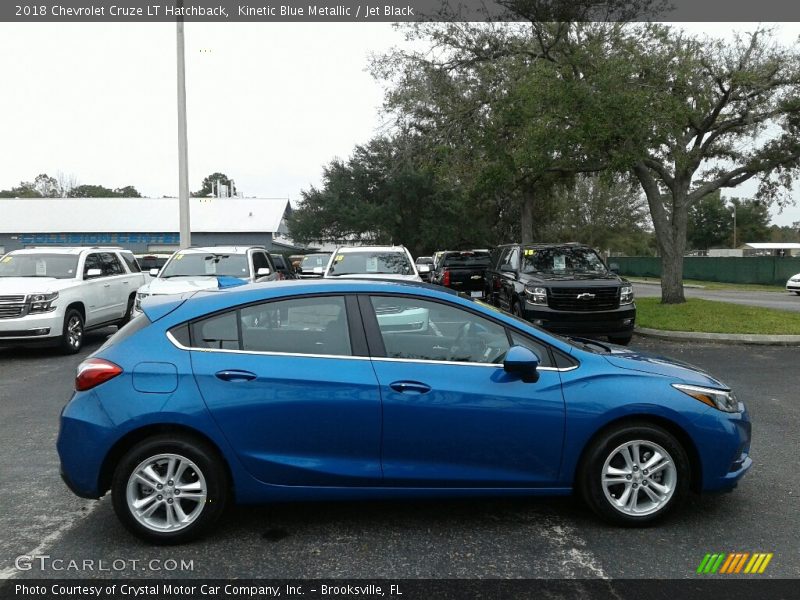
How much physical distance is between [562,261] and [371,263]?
3817 millimetres

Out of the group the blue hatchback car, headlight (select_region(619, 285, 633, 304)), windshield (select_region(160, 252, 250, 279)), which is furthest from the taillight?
headlight (select_region(619, 285, 633, 304))

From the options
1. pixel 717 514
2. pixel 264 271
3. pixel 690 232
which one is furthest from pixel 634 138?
pixel 690 232

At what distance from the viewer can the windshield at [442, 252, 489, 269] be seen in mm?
20766

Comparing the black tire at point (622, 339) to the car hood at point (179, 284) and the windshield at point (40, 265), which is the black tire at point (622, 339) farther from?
the windshield at point (40, 265)

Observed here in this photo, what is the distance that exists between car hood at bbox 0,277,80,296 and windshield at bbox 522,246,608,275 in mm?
8503

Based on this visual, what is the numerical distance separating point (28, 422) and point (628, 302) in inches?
369

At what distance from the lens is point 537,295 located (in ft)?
37.0

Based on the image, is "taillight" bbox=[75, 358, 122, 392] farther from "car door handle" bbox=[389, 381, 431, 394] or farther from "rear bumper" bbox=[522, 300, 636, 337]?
"rear bumper" bbox=[522, 300, 636, 337]

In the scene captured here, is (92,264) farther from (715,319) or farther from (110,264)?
(715,319)

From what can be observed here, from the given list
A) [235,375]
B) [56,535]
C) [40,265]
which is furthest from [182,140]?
[235,375]

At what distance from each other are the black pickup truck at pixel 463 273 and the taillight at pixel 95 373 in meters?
15.7

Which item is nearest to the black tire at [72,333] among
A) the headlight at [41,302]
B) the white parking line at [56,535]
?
the headlight at [41,302]

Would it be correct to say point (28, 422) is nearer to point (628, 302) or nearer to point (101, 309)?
point (101, 309)

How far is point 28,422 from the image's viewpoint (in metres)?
6.76
